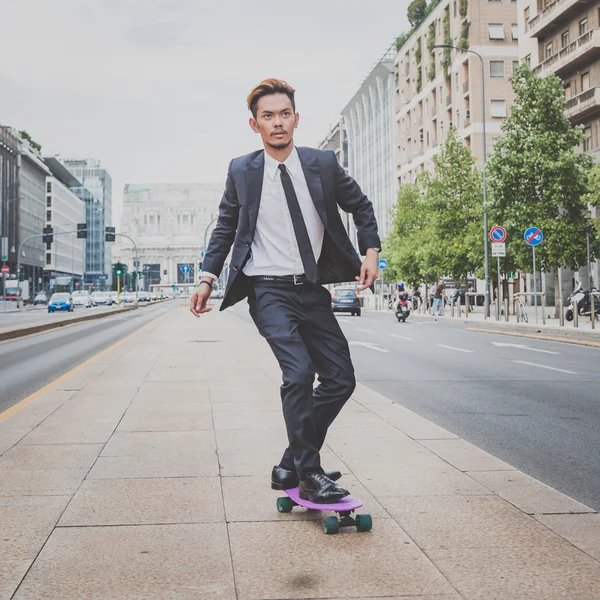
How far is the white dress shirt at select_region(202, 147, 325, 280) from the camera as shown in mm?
4246

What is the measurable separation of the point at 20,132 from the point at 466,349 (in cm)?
11669

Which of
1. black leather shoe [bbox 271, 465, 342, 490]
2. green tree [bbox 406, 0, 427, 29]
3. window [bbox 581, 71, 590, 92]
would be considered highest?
green tree [bbox 406, 0, 427, 29]

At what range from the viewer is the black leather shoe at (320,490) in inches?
153

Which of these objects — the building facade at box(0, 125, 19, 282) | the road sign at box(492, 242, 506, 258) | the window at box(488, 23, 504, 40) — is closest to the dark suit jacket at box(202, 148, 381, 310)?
the road sign at box(492, 242, 506, 258)

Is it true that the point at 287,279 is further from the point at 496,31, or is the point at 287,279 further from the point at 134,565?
the point at 496,31

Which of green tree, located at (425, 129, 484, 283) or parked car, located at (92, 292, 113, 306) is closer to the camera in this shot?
green tree, located at (425, 129, 484, 283)

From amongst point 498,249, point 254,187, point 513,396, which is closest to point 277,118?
point 254,187

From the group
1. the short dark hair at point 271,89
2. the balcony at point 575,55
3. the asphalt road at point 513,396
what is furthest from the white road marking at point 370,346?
the balcony at point 575,55

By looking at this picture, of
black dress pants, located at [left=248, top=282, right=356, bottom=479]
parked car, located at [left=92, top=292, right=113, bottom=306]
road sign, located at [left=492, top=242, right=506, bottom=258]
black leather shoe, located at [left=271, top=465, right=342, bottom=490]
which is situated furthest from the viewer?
parked car, located at [left=92, top=292, right=113, bottom=306]

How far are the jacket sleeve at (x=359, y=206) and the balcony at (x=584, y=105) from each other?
126ft

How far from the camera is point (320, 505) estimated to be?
3.88 meters

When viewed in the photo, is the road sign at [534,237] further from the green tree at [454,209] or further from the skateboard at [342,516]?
the skateboard at [342,516]

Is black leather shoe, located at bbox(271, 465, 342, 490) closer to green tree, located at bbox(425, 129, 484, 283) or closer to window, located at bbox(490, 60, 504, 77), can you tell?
green tree, located at bbox(425, 129, 484, 283)

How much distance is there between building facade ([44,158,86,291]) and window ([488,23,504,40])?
72.1m
